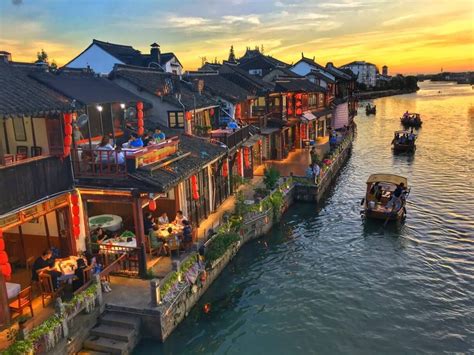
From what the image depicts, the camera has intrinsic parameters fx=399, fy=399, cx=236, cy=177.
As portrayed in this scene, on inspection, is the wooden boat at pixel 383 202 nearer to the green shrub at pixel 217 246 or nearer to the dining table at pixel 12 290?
the green shrub at pixel 217 246

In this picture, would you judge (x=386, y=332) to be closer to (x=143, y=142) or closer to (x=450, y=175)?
(x=143, y=142)

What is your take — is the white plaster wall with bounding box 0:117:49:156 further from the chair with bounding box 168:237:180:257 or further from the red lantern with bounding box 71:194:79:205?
the chair with bounding box 168:237:180:257

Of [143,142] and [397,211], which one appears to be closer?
[143,142]

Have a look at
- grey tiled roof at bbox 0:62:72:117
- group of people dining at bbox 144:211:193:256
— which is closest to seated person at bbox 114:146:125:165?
grey tiled roof at bbox 0:62:72:117

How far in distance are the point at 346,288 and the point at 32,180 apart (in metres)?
15.8

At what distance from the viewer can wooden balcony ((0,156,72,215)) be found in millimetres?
13977

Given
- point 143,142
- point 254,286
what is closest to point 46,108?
point 143,142

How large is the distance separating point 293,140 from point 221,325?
36.8 m

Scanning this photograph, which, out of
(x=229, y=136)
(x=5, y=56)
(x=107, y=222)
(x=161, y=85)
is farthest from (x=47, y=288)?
(x=161, y=85)

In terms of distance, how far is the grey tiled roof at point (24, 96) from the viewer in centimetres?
1372

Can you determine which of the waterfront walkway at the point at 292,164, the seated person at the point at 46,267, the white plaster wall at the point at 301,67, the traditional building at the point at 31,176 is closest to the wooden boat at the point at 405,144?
the waterfront walkway at the point at 292,164

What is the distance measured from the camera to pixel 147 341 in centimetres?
1570

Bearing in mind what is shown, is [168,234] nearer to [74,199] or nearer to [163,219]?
[163,219]

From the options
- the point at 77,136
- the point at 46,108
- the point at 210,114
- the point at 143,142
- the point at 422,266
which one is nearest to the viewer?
the point at 46,108
